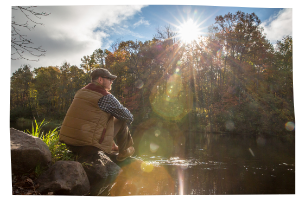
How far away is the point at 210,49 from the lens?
15.6 metres

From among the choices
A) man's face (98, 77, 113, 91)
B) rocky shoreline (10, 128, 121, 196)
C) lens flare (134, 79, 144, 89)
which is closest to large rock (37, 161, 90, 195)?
rocky shoreline (10, 128, 121, 196)

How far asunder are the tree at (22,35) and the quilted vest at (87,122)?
0.90m

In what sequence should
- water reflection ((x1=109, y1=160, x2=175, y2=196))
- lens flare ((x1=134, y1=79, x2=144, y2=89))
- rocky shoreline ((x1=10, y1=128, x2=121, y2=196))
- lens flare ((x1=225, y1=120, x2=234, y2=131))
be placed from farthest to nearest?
lens flare ((x1=134, y1=79, x2=144, y2=89))
lens flare ((x1=225, y1=120, x2=234, y2=131))
water reflection ((x1=109, y1=160, x2=175, y2=196))
rocky shoreline ((x1=10, y1=128, x2=121, y2=196))

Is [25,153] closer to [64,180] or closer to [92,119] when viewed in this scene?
[64,180]

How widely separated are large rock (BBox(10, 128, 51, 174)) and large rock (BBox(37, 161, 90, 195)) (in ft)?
0.60

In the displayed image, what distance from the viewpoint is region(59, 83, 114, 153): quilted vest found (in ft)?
8.23

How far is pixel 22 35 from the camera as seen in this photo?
8.42 ft

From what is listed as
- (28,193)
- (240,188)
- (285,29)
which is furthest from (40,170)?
(285,29)

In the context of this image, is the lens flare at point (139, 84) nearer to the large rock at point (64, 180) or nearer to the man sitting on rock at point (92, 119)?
the man sitting on rock at point (92, 119)

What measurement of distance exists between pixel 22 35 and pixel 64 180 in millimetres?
1996

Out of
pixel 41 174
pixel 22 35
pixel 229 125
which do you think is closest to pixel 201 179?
pixel 41 174

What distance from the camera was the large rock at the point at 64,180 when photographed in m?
2.08

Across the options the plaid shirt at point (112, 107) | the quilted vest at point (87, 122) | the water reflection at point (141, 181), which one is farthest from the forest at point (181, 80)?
the quilted vest at point (87, 122)

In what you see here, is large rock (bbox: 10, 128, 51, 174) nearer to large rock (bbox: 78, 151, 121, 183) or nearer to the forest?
large rock (bbox: 78, 151, 121, 183)
